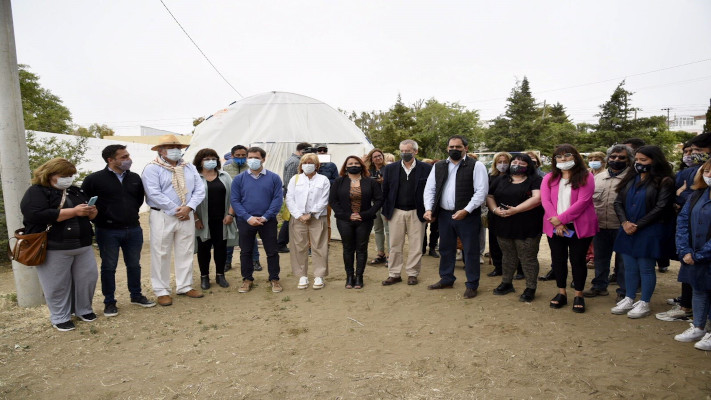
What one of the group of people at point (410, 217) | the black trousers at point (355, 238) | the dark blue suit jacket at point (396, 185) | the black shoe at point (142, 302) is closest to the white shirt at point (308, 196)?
the group of people at point (410, 217)

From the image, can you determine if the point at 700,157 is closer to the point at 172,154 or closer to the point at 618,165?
the point at 618,165

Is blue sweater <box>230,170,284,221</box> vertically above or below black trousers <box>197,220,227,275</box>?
above

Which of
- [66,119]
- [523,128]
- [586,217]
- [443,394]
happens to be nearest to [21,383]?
[443,394]

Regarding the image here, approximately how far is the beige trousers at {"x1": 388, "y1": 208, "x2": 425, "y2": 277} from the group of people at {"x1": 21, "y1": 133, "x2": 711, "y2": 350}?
0.02 meters

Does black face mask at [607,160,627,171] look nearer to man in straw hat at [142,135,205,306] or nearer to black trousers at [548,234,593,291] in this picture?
black trousers at [548,234,593,291]

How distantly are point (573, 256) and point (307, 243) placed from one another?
3.18 m

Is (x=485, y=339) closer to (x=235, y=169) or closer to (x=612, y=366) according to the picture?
(x=612, y=366)

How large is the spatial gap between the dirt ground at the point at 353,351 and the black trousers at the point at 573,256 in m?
0.36

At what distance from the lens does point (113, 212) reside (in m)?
4.56

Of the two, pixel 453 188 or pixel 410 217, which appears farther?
pixel 410 217

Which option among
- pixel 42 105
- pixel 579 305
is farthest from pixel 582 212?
pixel 42 105

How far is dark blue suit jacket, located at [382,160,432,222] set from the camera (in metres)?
5.51

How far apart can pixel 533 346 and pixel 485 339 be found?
411mm

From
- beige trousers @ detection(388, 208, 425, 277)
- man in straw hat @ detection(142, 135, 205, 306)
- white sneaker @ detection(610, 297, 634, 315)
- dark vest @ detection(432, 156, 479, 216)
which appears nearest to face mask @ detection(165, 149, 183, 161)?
man in straw hat @ detection(142, 135, 205, 306)
